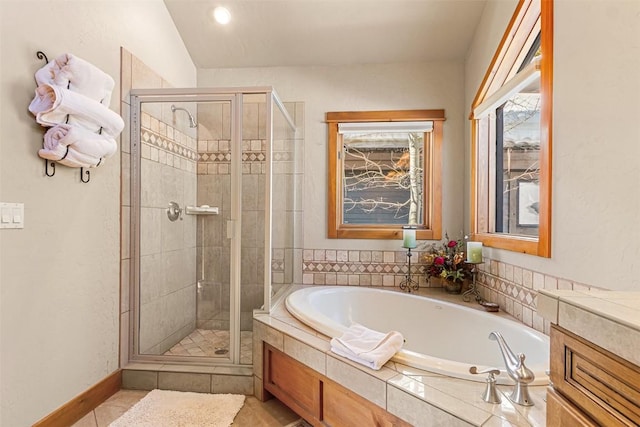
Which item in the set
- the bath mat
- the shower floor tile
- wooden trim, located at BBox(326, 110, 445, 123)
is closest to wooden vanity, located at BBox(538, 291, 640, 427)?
the bath mat

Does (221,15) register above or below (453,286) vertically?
above

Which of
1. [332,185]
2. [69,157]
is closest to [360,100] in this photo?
[332,185]

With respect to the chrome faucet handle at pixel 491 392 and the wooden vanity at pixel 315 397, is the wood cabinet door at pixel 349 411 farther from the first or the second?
the chrome faucet handle at pixel 491 392

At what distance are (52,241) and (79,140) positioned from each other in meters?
0.50

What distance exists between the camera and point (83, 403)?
70.4 inches

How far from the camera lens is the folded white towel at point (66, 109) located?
146 cm

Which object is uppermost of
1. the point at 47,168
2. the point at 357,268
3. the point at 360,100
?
the point at 360,100

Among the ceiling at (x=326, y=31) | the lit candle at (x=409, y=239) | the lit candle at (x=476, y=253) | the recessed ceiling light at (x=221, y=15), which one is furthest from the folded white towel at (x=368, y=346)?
the recessed ceiling light at (x=221, y=15)

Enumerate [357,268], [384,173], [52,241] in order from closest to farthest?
[52,241]
[357,268]
[384,173]

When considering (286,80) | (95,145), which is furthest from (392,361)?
(286,80)

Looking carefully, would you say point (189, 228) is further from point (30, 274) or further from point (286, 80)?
point (286, 80)

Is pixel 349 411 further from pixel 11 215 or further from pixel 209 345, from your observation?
pixel 11 215

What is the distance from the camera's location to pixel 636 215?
1072mm

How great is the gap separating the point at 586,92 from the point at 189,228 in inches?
89.5
